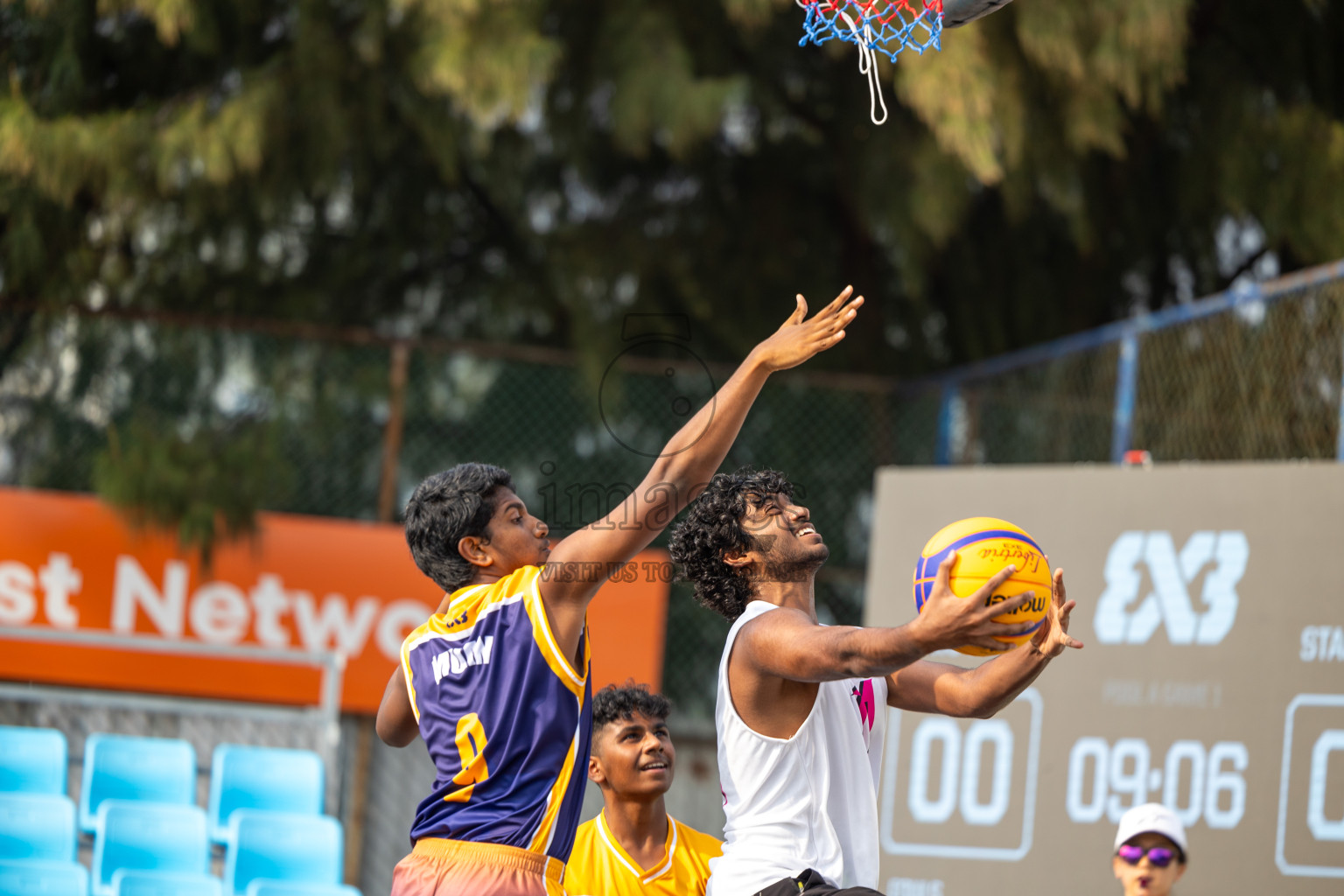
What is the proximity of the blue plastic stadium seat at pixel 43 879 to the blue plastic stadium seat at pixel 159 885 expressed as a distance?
0.16 meters

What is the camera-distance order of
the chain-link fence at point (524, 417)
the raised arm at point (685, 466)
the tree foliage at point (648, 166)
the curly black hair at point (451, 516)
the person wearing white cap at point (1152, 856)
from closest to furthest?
the raised arm at point (685, 466) → the curly black hair at point (451, 516) → the person wearing white cap at point (1152, 856) → the tree foliage at point (648, 166) → the chain-link fence at point (524, 417)

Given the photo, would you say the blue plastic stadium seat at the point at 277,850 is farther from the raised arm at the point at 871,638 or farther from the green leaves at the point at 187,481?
the raised arm at the point at 871,638

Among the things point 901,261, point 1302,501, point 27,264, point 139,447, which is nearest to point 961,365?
point 901,261

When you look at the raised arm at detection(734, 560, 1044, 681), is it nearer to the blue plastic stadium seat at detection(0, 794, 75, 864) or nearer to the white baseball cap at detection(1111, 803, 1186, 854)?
the white baseball cap at detection(1111, 803, 1186, 854)

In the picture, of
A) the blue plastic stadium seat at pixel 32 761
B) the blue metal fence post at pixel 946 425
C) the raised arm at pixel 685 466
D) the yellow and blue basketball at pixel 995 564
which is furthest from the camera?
the blue metal fence post at pixel 946 425

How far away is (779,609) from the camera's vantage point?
341cm

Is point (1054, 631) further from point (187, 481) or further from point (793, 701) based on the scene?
point (187, 481)

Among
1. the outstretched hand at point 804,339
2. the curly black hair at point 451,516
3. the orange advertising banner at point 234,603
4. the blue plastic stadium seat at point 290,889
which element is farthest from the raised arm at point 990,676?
the orange advertising banner at point 234,603

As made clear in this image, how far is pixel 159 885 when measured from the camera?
20.6 feet

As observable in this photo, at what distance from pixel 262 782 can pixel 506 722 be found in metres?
4.62

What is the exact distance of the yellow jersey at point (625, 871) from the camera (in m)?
5.20

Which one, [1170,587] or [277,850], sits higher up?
[1170,587]

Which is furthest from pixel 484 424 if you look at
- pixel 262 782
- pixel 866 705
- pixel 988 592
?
pixel 988 592

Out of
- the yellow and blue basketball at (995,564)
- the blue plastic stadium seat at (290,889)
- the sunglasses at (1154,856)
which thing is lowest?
the blue plastic stadium seat at (290,889)
